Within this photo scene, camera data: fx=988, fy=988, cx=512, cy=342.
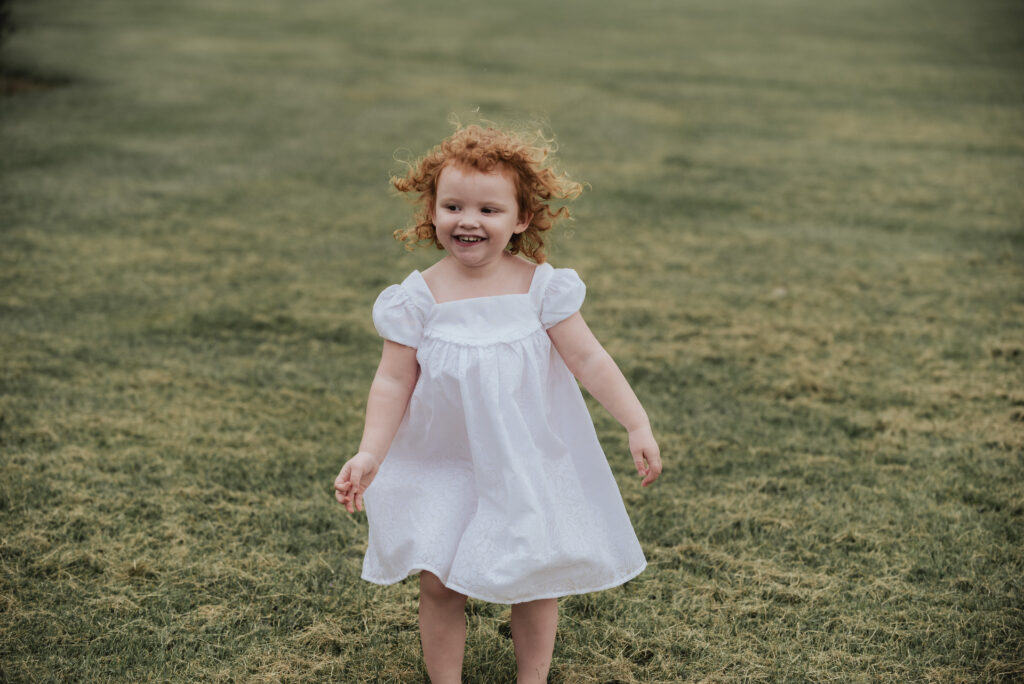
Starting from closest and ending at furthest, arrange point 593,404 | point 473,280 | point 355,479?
point 355,479
point 473,280
point 593,404

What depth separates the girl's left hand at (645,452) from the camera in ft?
6.64

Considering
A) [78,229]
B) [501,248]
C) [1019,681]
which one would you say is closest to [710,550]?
[1019,681]

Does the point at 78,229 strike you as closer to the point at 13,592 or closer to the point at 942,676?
the point at 13,592

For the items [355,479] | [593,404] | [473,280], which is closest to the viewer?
[355,479]

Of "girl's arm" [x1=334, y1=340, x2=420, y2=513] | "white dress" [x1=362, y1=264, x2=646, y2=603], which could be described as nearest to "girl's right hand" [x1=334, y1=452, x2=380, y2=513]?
"girl's arm" [x1=334, y1=340, x2=420, y2=513]

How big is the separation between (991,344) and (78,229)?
4.86 meters

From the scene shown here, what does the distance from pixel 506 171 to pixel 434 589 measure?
86cm

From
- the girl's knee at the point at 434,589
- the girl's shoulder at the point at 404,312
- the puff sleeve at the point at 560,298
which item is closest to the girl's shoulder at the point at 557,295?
the puff sleeve at the point at 560,298

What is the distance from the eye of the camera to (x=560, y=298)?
2023 mm

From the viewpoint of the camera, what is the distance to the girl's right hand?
6.34 ft

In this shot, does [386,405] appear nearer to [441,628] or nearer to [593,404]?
[441,628]

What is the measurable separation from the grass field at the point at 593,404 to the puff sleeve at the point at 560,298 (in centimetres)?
87

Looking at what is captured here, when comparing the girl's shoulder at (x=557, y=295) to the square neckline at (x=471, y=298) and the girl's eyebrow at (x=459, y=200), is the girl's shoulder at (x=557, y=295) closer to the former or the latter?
the square neckline at (x=471, y=298)

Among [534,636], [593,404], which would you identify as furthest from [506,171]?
[593,404]
